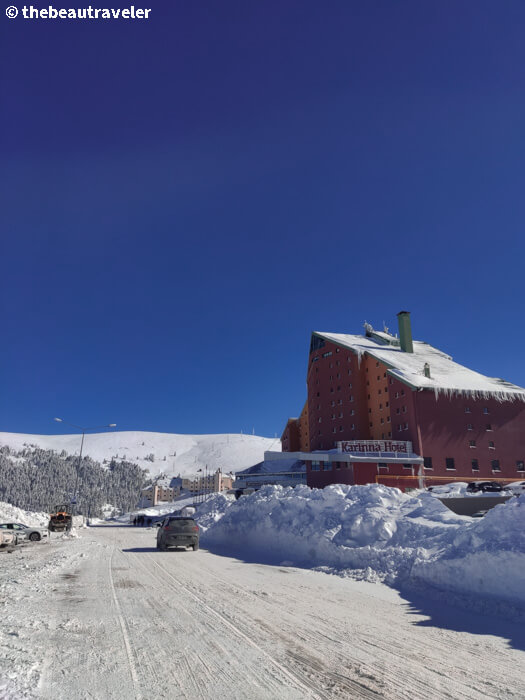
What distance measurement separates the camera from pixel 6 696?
411 centimetres

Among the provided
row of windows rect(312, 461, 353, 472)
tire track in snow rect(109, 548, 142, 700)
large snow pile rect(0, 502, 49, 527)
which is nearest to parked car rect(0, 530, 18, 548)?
tire track in snow rect(109, 548, 142, 700)

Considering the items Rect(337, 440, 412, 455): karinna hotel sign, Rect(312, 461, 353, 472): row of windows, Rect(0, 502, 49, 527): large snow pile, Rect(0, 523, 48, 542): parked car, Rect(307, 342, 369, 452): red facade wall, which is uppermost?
Rect(307, 342, 369, 452): red facade wall

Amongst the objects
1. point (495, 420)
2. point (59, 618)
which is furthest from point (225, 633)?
point (495, 420)

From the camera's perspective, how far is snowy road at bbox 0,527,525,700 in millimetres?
4461

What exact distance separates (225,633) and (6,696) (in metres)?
3.07

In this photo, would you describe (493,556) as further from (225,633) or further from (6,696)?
(6,696)

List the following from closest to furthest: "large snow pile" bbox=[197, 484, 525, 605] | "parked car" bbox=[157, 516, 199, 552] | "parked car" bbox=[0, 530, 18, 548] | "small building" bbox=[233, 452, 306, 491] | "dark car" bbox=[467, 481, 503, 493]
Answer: "large snow pile" bbox=[197, 484, 525, 605] → "parked car" bbox=[157, 516, 199, 552] → "parked car" bbox=[0, 530, 18, 548] → "dark car" bbox=[467, 481, 503, 493] → "small building" bbox=[233, 452, 306, 491]

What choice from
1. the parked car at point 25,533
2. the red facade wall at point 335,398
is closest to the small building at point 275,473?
the red facade wall at point 335,398

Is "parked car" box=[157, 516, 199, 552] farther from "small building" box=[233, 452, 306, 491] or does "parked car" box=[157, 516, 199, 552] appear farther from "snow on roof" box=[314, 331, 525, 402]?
"snow on roof" box=[314, 331, 525, 402]

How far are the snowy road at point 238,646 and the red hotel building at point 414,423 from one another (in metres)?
27.9

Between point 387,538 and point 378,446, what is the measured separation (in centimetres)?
2617

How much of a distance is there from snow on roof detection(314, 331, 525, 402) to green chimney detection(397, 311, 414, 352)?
30.7 inches

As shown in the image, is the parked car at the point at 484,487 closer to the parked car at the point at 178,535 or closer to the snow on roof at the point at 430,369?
the snow on roof at the point at 430,369

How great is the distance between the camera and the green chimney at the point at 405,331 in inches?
1939
